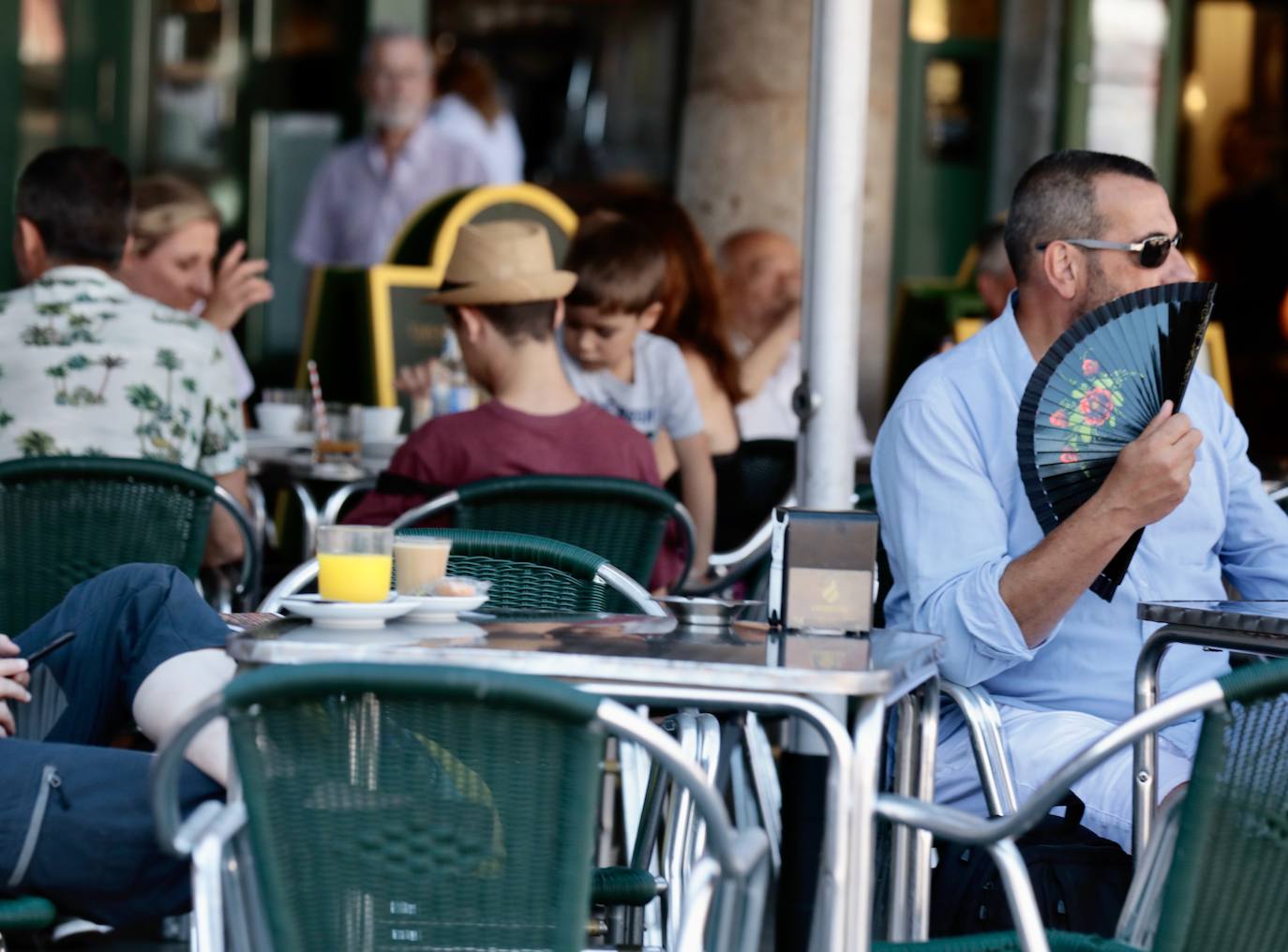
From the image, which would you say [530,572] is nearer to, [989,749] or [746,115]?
[989,749]

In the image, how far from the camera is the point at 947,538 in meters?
2.87

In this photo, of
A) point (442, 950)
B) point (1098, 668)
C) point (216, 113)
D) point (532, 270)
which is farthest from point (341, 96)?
point (442, 950)

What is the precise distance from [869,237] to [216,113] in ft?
10.6

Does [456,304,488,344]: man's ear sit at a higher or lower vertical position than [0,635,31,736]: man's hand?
higher

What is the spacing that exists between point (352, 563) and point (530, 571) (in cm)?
67

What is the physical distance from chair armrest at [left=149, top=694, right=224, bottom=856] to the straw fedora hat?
1914 mm

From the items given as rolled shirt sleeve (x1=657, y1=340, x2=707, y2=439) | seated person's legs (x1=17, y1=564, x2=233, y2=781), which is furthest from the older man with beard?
seated person's legs (x1=17, y1=564, x2=233, y2=781)

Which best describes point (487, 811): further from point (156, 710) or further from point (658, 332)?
point (658, 332)

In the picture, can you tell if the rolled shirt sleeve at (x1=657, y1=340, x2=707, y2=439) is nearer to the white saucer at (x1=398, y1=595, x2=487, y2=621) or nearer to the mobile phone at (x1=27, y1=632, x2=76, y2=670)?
the mobile phone at (x1=27, y1=632, x2=76, y2=670)

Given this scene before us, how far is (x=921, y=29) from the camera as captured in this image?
9211mm

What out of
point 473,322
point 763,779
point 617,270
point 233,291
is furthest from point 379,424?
point 763,779

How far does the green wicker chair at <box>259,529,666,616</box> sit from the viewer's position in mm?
2959

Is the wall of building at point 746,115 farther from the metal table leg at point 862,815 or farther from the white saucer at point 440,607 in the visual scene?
the metal table leg at point 862,815

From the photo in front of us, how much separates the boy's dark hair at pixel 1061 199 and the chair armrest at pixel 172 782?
63.0 inches
